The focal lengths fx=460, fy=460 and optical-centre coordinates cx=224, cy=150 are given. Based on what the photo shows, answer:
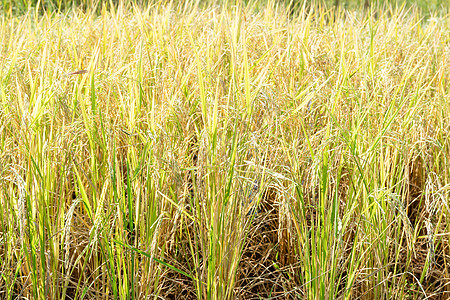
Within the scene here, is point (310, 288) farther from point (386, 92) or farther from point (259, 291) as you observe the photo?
point (386, 92)

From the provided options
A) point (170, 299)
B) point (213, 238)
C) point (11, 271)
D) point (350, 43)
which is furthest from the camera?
point (350, 43)

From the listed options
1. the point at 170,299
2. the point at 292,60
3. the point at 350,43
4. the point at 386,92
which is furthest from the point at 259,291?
the point at 350,43

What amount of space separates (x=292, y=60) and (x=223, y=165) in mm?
891

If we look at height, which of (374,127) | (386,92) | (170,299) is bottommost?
(170,299)

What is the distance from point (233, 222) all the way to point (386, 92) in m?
0.65

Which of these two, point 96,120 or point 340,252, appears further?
point 96,120

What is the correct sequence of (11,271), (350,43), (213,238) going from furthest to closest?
(350,43) → (11,271) → (213,238)

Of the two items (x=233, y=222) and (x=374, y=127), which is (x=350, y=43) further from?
(x=233, y=222)

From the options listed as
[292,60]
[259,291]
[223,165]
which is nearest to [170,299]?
[259,291]

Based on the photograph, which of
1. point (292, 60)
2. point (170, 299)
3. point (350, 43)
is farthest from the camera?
point (350, 43)

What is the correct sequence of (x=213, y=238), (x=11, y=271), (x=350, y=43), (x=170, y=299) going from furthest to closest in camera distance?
(x=350, y=43)
(x=170, y=299)
(x=11, y=271)
(x=213, y=238)

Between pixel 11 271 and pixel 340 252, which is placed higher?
pixel 340 252

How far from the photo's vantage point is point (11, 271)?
120 cm

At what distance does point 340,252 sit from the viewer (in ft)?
3.80
